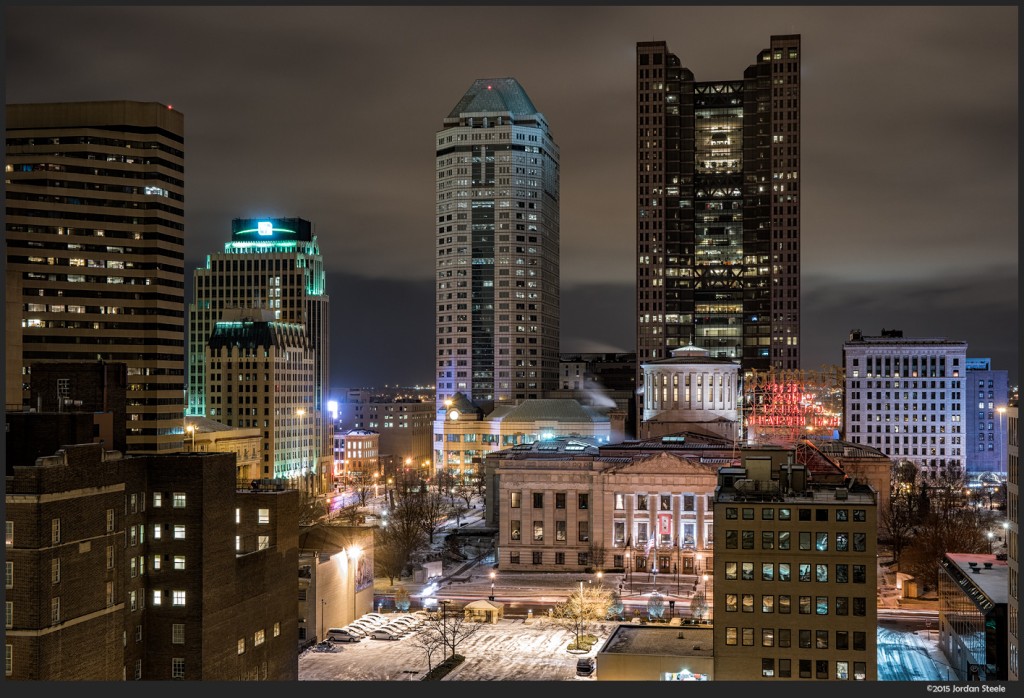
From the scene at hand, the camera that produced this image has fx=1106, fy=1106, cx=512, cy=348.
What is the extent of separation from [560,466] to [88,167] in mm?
88354

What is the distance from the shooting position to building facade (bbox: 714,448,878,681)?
3159 inches

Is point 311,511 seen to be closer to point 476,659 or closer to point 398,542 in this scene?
point 398,542

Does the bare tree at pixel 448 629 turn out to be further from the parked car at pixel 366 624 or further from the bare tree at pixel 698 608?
the bare tree at pixel 698 608

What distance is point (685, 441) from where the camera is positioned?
6658 inches

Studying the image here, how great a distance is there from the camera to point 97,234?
17312 cm

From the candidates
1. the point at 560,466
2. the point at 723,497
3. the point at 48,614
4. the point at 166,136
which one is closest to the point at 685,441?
the point at 560,466

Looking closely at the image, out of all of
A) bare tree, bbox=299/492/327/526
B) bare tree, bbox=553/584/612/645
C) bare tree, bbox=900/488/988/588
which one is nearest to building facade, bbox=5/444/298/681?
bare tree, bbox=553/584/612/645

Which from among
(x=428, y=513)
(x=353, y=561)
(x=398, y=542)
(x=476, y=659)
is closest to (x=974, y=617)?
(x=476, y=659)

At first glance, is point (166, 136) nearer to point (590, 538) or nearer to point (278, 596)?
point (590, 538)

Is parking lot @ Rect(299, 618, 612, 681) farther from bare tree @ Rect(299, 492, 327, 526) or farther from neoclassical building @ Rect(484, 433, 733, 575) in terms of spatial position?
bare tree @ Rect(299, 492, 327, 526)

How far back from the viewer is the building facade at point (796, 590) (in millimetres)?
80250

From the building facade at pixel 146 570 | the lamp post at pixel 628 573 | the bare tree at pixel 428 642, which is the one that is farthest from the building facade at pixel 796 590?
the lamp post at pixel 628 573

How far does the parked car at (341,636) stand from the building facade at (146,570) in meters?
8.53

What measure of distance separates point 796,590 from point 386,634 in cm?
4048
